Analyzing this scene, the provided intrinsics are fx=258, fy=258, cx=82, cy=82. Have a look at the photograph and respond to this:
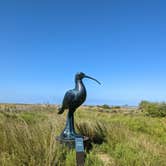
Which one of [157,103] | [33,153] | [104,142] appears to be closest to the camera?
[33,153]

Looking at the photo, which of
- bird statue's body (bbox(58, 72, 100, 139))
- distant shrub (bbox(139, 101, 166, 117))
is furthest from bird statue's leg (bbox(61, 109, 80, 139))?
distant shrub (bbox(139, 101, 166, 117))

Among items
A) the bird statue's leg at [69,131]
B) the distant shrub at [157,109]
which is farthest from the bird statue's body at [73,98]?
the distant shrub at [157,109]

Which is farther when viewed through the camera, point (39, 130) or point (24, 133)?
point (39, 130)

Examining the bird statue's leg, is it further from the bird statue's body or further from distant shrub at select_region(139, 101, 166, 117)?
distant shrub at select_region(139, 101, 166, 117)

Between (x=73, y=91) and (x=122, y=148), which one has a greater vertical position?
(x=73, y=91)

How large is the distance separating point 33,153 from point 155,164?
1.92 meters

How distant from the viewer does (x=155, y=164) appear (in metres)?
4.11

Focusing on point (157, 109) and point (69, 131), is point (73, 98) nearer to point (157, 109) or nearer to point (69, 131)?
point (69, 131)

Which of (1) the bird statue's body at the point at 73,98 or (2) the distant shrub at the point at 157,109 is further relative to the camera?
(2) the distant shrub at the point at 157,109

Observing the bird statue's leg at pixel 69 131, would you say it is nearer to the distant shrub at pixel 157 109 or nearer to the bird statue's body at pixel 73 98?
the bird statue's body at pixel 73 98

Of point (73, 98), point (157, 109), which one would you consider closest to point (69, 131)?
point (73, 98)

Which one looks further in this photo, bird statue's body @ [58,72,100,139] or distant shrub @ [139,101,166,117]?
distant shrub @ [139,101,166,117]

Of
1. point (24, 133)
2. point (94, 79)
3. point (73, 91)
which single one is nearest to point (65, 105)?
point (73, 91)

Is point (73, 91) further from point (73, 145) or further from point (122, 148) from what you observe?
point (122, 148)
